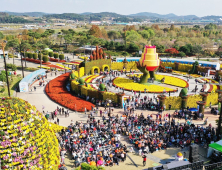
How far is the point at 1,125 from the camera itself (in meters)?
8.73

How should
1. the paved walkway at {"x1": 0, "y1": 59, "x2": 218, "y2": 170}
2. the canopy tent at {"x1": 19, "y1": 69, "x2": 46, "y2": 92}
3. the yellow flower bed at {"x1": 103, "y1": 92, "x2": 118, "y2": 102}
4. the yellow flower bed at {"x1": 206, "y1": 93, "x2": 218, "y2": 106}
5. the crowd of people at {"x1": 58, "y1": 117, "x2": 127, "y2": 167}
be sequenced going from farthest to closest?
1. the canopy tent at {"x1": 19, "y1": 69, "x2": 46, "y2": 92}
2. the yellow flower bed at {"x1": 103, "y1": 92, "x2": 118, "y2": 102}
3. the yellow flower bed at {"x1": 206, "y1": 93, "x2": 218, "y2": 106}
4. the paved walkway at {"x1": 0, "y1": 59, "x2": 218, "y2": 170}
5. the crowd of people at {"x1": 58, "y1": 117, "x2": 127, "y2": 167}

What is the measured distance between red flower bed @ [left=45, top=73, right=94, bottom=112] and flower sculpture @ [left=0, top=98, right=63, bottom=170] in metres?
23.2

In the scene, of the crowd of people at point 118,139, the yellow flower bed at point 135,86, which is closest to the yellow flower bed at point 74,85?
the yellow flower bed at point 135,86

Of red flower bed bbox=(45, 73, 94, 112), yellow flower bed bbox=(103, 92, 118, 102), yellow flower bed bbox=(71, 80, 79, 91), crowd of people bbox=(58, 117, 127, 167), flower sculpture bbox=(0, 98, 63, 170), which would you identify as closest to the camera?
flower sculpture bbox=(0, 98, 63, 170)

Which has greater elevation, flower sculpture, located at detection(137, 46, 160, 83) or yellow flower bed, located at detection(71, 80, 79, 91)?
flower sculpture, located at detection(137, 46, 160, 83)

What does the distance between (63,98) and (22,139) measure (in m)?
28.2

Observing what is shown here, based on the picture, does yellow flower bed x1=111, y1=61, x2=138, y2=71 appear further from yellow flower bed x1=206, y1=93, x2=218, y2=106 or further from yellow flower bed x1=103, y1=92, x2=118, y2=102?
yellow flower bed x1=206, y1=93, x2=218, y2=106

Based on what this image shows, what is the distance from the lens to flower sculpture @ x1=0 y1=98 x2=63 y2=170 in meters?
8.62

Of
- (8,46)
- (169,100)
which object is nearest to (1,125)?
(169,100)

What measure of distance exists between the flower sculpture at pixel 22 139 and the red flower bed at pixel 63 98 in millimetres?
23214

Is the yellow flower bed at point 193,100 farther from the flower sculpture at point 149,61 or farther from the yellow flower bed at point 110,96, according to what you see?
the flower sculpture at point 149,61

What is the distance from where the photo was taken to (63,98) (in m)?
36.8

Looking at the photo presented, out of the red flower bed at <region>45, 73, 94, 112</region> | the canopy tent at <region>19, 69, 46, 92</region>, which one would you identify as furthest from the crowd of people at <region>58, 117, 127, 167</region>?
the canopy tent at <region>19, 69, 46, 92</region>

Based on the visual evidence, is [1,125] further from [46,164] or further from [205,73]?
[205,73]
